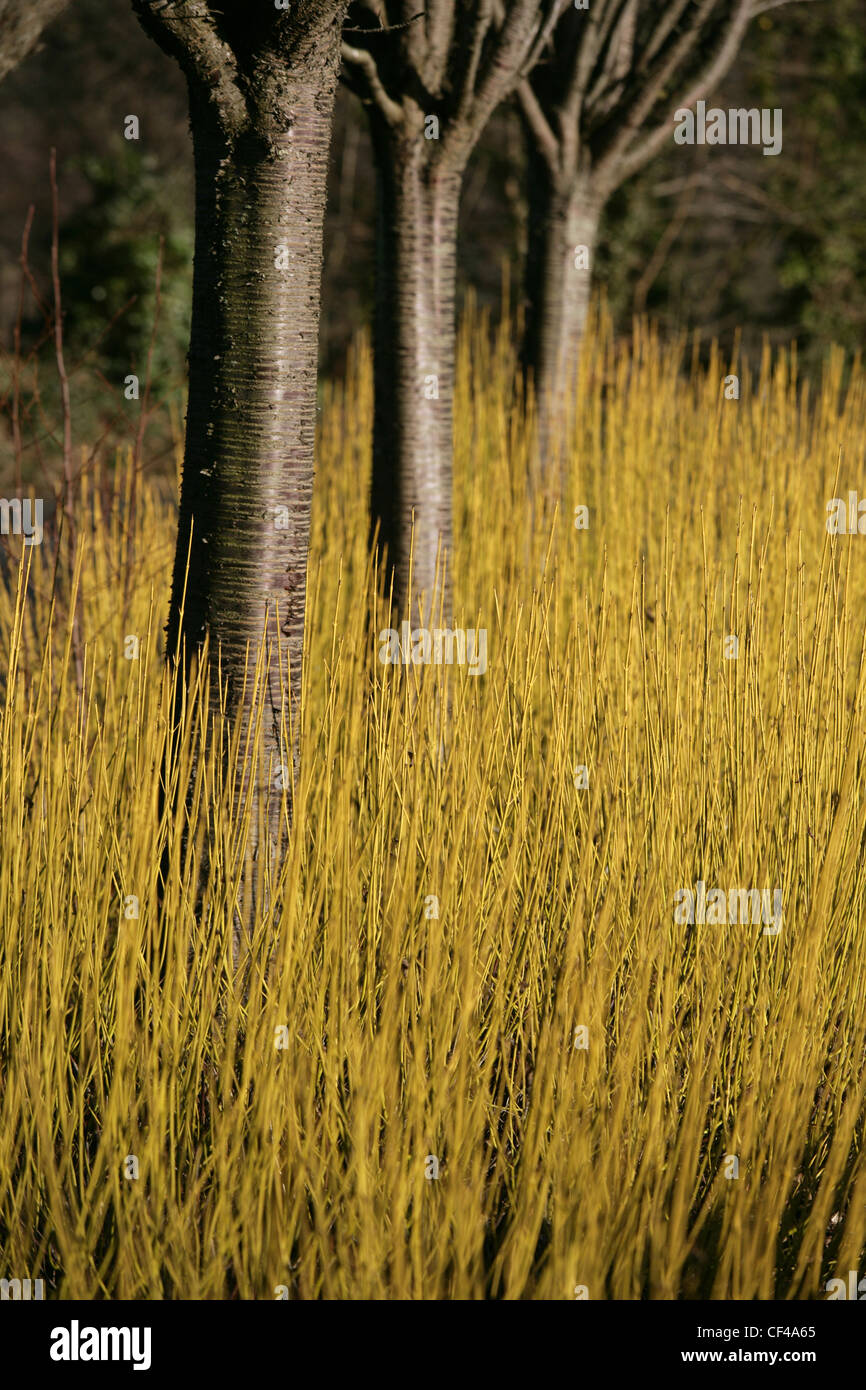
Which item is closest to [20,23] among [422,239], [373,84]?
[373,84]

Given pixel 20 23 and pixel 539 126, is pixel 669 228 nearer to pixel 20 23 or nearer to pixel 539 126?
pixel 539 126

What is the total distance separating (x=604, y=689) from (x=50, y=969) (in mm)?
847

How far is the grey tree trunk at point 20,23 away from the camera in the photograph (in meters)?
1.51

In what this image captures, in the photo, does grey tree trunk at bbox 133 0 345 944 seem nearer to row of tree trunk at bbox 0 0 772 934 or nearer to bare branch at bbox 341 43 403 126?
row of tree trunk at bbox 0 0 772 934

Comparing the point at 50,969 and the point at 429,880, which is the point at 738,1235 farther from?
the point at 50,969

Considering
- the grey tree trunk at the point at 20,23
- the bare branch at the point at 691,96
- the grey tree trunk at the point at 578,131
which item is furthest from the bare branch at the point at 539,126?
the grey tree trunk at the point at 20,23

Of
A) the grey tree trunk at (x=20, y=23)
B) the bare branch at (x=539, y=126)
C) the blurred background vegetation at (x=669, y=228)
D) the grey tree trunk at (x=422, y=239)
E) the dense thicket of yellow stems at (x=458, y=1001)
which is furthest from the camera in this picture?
the blurred background vegetation at (x=669, y=228)

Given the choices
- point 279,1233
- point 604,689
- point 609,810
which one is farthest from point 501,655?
point 279,1233

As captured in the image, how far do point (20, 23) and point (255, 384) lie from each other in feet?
1.64

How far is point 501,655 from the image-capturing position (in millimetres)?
1870

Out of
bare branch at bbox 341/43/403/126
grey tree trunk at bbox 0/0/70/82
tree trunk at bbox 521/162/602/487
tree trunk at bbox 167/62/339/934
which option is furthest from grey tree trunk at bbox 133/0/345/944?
tree trunk at bbox 521/162/602/487

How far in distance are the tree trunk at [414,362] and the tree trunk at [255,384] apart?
86 cm

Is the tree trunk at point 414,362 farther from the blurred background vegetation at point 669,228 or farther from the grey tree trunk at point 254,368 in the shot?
the blurred background vegetation at point 669,228

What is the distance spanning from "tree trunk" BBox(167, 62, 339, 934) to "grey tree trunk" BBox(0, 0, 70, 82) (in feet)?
0.62
